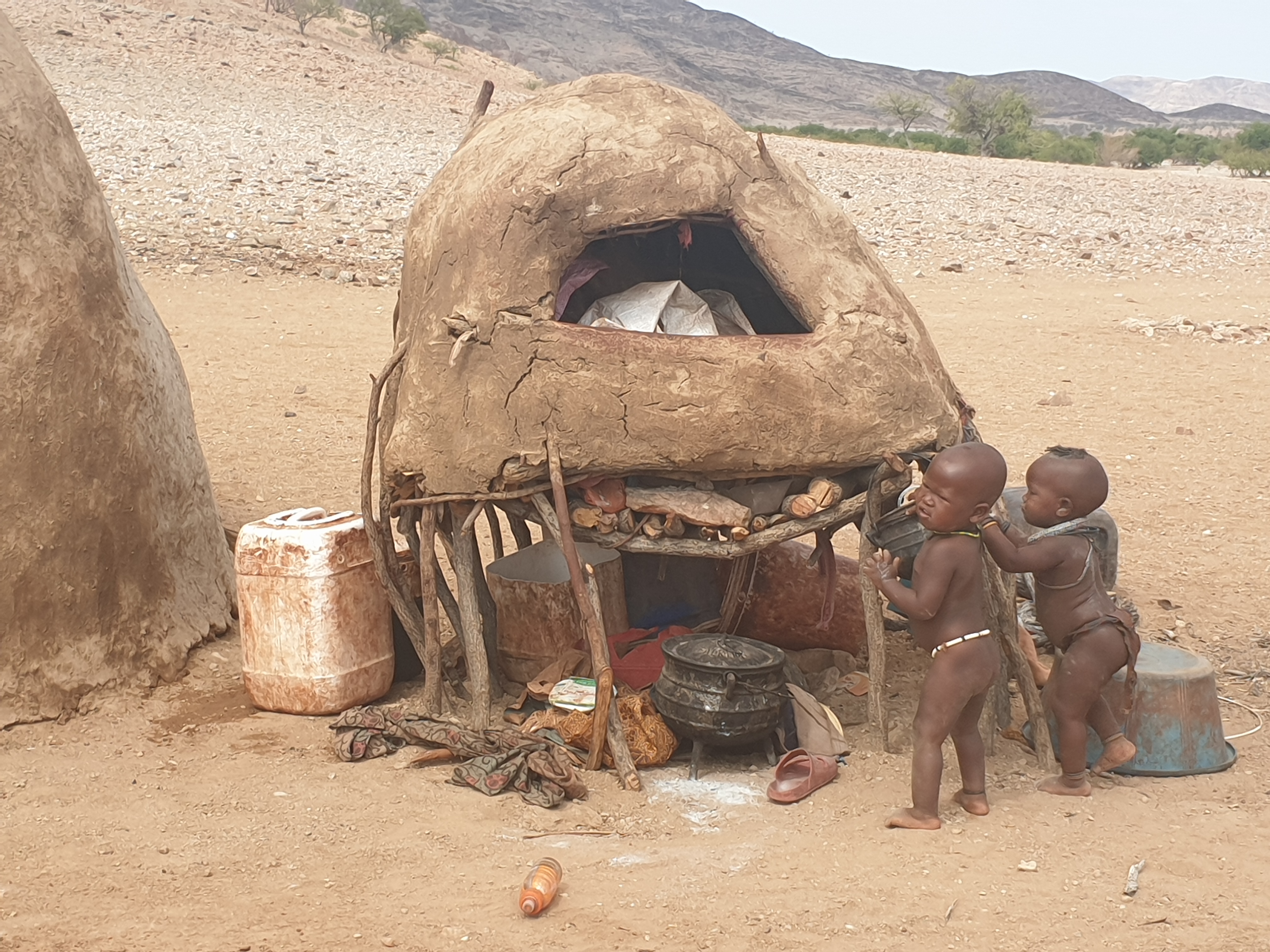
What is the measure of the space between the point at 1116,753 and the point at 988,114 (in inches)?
1278

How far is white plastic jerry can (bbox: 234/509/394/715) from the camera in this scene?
4438mm

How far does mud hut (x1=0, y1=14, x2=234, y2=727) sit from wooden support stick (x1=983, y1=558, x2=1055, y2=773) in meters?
3.02

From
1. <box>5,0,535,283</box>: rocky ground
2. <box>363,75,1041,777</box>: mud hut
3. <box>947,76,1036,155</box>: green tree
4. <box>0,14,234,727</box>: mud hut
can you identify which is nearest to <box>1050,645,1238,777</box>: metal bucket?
<box>363,75,1041,777</box>: mud hut

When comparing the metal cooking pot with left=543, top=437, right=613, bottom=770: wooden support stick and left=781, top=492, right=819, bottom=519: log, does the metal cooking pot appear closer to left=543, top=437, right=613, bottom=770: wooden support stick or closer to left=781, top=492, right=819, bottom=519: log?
left=543, top=437, right=613, bottom=770: wooden support stick

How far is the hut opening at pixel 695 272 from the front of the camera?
5305mm

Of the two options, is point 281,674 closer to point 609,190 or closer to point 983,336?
point 609,190

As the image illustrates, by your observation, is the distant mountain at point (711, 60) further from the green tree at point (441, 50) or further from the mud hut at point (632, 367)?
the mud hut at point (632, 367)

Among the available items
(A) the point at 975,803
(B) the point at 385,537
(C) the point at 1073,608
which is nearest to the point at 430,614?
(B) the point at 385,537

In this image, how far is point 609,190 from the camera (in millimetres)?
4203

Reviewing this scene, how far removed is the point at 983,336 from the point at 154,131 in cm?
1146

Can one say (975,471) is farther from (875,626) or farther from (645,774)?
(645,774)

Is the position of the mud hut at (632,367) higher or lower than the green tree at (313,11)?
lower

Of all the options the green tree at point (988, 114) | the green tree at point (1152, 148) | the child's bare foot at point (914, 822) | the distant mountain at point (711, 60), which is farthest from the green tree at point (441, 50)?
the child's bare foot at point (914, 822)

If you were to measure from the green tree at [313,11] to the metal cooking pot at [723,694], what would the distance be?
27075 mm
